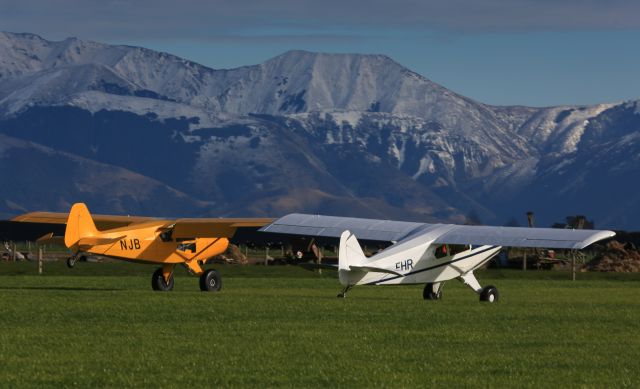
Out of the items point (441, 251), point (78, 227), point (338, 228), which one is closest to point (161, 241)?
point (78, 227)

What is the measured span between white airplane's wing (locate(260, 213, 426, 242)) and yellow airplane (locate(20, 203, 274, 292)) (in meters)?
1.20

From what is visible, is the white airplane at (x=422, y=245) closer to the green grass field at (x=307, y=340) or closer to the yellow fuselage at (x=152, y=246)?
the green grass field at (x=307, y=340)

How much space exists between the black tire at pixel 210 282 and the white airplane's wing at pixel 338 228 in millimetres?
2504

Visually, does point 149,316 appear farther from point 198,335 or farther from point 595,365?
point 595,365

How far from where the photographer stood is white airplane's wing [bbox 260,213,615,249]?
1508 inches

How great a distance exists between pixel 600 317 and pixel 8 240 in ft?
345

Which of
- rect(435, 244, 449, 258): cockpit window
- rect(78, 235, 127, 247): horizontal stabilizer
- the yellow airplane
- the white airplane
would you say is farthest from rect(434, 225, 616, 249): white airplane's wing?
rect(78, 235, 127, 247): horizontal stabilizer

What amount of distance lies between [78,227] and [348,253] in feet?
25.2

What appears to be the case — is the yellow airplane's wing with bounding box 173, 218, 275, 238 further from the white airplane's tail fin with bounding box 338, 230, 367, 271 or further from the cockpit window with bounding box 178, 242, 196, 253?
the white airplane's tail fin with bounding box 338, 230, 367, 271

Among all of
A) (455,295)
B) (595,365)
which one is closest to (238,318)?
(595,365)

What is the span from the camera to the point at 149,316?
105 ft

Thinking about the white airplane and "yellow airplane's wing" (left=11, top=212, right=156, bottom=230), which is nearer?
the white airplane

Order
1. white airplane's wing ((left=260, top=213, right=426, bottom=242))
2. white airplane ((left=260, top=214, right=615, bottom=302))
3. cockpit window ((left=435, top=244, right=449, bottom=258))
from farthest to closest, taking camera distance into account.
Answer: white airplane's wing ((left=260, top=213, right=426, bottom=242)) → cockpit window ((left=435, top=244, right=449, bottom=258)) → white airplane ((left=260, top=214, right=615, bottom=302))

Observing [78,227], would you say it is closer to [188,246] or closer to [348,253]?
[188,246]
